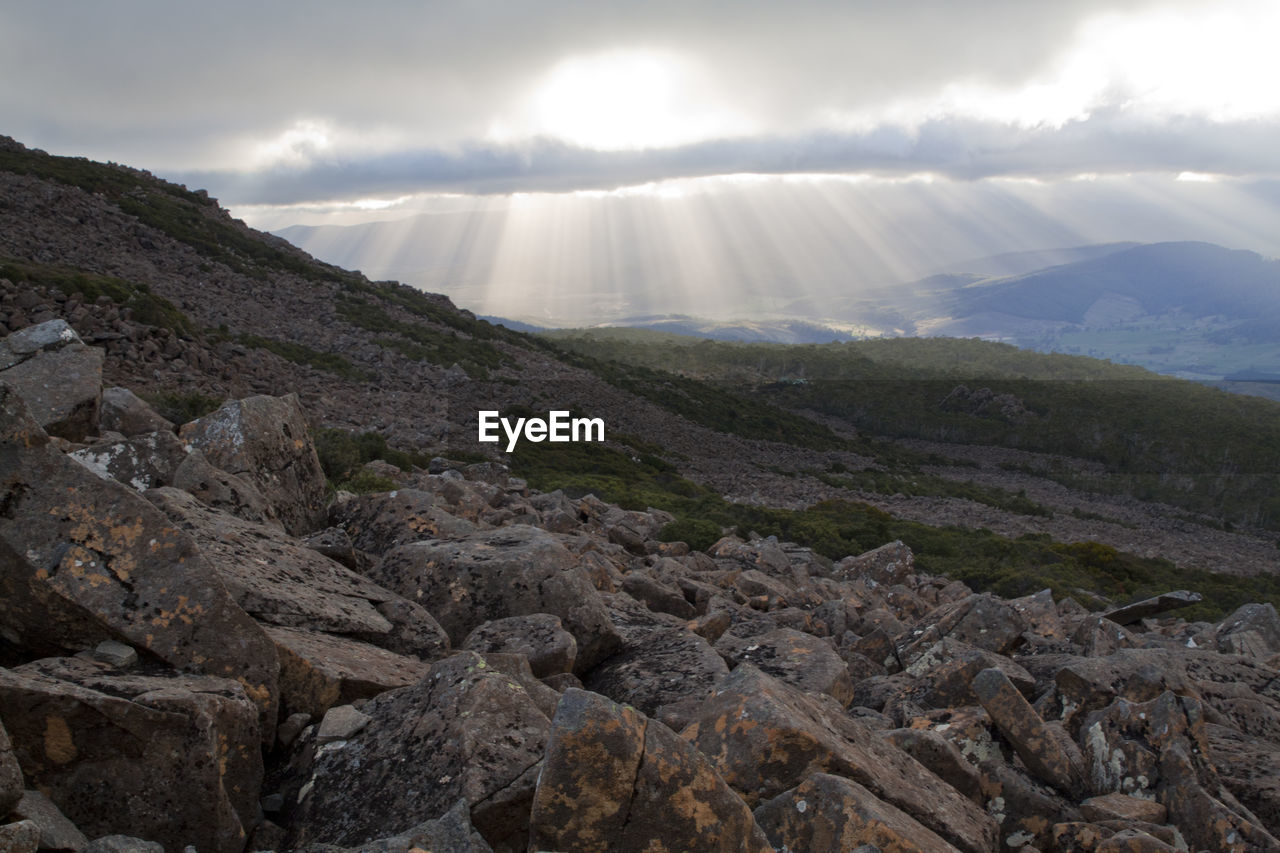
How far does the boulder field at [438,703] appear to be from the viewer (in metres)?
3.37

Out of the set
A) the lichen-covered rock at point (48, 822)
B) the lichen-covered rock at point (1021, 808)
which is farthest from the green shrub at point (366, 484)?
the lichen-covered rock at point (1021, 808)

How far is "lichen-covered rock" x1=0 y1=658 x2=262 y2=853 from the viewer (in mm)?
3275

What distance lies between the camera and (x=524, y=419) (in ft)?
150

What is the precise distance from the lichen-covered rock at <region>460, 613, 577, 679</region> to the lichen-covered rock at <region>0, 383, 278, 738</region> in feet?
5.82

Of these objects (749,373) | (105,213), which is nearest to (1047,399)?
(749,373)

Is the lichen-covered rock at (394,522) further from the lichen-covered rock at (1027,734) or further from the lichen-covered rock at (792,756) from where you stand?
the lichen-covered rock at (1027,734)

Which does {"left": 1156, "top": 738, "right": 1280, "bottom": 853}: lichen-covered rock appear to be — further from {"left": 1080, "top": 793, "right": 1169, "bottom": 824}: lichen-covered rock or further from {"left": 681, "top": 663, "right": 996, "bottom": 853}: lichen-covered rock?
{"left": 681, "top": 663, "right": 996, "bottom": 853}: lichen-covered rock

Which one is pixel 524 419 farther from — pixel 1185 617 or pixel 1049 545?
pixel 1185 617

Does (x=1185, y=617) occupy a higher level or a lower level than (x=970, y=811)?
lower

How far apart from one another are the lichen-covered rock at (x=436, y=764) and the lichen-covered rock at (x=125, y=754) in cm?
48

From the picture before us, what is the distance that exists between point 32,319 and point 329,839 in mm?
27827

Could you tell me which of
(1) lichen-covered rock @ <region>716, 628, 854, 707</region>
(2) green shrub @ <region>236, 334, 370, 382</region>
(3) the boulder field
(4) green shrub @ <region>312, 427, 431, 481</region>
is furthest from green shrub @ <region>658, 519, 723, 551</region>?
(2) green shrub @ <region>236, 334, 370, 382</region>

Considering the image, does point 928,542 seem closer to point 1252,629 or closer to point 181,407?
point 1252,629

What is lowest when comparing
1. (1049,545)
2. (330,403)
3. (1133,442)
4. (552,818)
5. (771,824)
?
(1133,442)
